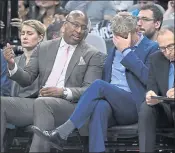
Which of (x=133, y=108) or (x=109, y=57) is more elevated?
(x=109, y=57)

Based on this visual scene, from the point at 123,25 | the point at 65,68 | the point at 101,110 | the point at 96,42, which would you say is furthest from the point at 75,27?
the point at 101,110

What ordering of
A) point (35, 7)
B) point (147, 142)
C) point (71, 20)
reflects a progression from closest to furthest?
point (147, 142) < point (71, 20) < point (35, 7)

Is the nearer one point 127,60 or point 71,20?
point 127,60

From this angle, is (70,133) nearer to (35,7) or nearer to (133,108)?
(133,108)

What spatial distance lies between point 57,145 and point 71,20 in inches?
52.0

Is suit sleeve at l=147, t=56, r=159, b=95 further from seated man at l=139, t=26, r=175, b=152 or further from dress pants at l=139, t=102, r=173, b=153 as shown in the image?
dress pants at l=139, t=102, r=173, b=153

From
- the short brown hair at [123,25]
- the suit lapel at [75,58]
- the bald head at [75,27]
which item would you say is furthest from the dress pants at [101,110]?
the bald head at [75,27]

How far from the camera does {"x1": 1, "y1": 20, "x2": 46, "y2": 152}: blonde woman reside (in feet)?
21.0

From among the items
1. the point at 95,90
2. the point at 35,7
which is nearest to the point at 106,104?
the point at 95,90

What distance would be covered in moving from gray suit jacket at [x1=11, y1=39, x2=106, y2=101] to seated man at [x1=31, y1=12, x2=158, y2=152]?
0.15m

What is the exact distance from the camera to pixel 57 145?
230 inches

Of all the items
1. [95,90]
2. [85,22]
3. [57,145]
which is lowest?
[57,145]

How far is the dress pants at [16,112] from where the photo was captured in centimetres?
639

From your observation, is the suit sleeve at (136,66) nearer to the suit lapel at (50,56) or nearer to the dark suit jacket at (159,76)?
the dark suit jacket at (159,76)
